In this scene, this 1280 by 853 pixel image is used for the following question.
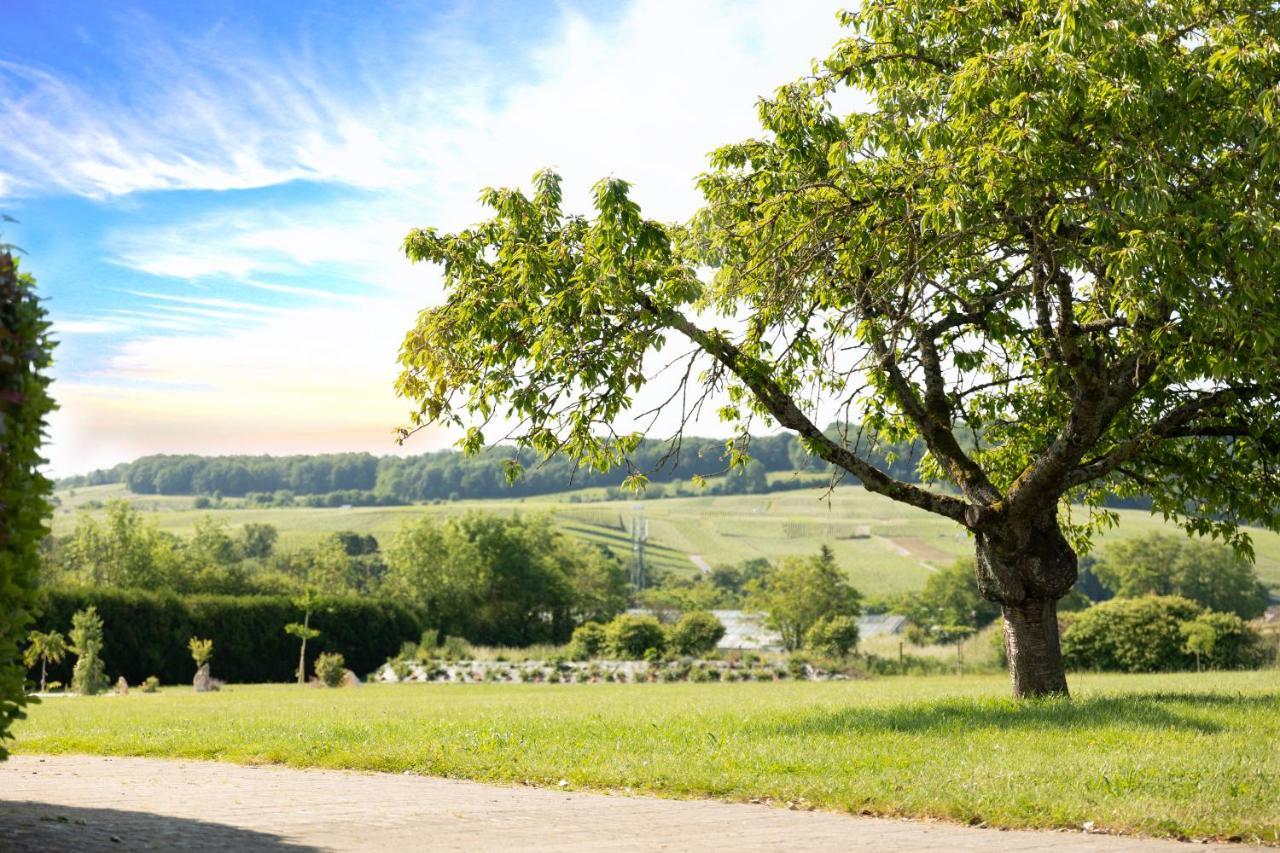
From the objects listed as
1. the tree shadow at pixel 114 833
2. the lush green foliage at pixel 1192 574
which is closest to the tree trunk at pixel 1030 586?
the tree shadow at pixel 114 833

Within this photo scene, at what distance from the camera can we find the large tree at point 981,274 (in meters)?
9.80

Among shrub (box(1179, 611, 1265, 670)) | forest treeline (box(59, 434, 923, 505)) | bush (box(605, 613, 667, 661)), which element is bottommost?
bush (box(605, 613, 667, 661))

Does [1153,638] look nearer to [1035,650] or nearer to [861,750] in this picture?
[1035,650]

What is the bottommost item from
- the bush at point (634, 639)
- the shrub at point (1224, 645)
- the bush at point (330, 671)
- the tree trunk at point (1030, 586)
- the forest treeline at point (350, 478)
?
the bush at point (330, 671)

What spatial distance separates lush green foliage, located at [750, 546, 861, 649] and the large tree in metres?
28.3

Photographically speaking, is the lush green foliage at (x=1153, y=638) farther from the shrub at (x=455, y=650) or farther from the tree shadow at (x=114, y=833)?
the tree shadow at (x=114, y=833)

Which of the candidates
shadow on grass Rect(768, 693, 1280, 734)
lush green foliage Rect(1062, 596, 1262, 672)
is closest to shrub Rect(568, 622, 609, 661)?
lush green foliage Rect(1062, 596, 1262, 672)

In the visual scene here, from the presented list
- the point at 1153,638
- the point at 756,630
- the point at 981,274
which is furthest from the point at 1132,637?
the point at 756,630

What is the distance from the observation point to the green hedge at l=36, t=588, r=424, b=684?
32.5m

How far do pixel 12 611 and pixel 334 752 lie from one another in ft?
16.8

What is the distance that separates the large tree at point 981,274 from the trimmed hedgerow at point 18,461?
6.37 meters

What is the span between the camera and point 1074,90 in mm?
9461

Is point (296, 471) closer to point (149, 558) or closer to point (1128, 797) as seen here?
point (149, 558)

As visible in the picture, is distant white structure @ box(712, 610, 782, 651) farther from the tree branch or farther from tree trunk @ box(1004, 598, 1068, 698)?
the tree branch
